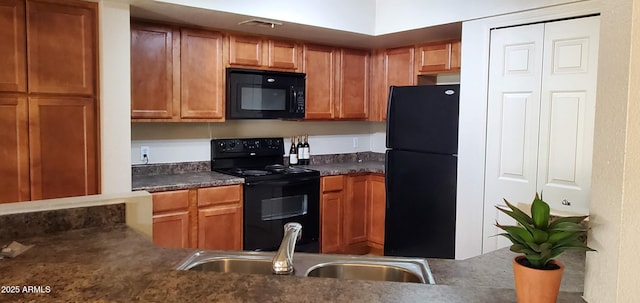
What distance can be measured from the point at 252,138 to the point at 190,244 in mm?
1210

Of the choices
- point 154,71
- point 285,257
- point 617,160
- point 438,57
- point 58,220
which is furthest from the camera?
point 438,57

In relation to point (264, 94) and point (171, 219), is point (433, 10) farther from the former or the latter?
point (171, 219)

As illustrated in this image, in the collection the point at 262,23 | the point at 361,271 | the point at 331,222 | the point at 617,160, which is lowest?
the point at 331,222

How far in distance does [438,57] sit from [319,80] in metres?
1.08

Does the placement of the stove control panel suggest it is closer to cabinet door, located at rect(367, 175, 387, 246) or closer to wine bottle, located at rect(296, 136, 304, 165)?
wine bottle, located at rect(296, 136, 304, 165)

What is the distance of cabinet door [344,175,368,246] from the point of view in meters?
4.49

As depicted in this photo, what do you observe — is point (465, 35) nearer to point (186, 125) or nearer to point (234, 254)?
point (186, 125)

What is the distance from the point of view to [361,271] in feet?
5.48

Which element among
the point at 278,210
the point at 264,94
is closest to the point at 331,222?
the point at 278,210

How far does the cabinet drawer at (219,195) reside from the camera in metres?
3.55

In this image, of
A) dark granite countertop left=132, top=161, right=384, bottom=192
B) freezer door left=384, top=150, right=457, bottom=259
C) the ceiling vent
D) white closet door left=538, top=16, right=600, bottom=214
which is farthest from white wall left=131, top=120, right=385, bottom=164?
white closet door left=538, top=16, right=600, bottom=214

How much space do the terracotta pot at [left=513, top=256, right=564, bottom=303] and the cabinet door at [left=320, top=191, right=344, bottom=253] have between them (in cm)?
321

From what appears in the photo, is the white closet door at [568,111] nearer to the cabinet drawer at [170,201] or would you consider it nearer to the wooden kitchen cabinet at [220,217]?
the wooden kitchen cabinet at [220,217]

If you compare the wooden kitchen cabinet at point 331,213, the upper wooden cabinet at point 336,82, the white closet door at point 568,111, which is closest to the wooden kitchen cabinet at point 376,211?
the wooden kitchen cabinet at point 331,213
